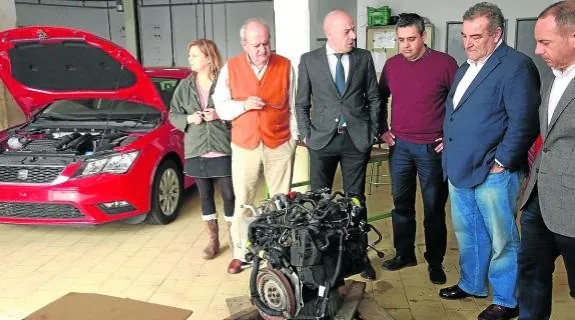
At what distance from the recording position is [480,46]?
8.51ft

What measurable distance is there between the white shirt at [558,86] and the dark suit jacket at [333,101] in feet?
3.72

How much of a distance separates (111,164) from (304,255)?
2.39 m

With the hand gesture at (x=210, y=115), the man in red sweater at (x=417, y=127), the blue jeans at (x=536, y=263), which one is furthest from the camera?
the hand gesture at (x=210, y=115)

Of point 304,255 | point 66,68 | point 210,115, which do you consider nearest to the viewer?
point 304,255

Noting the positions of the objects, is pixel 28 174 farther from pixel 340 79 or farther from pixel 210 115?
pixel 340 79

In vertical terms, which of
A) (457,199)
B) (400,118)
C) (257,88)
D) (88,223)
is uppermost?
(257,88)

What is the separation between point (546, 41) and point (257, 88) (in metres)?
1.67

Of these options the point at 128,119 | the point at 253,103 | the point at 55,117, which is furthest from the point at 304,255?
the point at 55,117

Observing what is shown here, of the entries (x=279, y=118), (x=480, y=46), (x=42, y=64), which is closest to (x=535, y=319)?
(x=480, y=46)

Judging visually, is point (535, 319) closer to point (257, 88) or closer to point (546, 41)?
point (546, 41)

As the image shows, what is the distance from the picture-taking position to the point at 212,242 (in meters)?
3.83

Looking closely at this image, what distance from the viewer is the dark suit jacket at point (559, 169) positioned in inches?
82.6

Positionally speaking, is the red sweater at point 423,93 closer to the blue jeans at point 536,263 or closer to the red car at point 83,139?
the blue jeans at point 536,263

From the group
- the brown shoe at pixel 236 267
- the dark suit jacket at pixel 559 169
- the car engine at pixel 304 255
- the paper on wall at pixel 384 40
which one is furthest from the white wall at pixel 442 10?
the car engine at pixel 304 255
